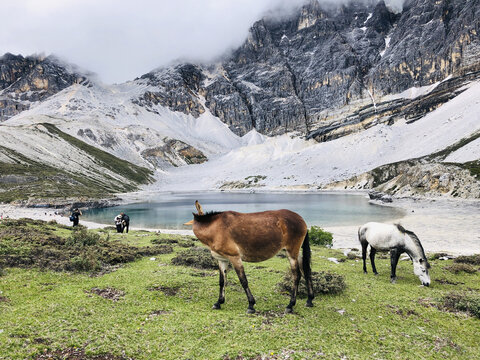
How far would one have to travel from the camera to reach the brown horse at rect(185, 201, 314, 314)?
7883 mm

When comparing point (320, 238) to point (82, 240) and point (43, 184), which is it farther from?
point (43, 184)

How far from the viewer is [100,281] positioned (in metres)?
10.1

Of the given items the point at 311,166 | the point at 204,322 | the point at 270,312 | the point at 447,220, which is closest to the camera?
the point at 204,322

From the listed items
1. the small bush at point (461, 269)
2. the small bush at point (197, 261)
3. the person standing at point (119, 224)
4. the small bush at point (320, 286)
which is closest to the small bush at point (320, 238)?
the small bush at point (461, 269)

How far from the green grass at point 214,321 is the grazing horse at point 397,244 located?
Result: 2.74 ft

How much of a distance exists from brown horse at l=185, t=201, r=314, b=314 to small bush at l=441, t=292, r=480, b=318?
4.32 metres

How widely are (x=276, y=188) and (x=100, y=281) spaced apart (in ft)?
539

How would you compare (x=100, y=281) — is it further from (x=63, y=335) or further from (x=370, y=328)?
(x=370, y=328)

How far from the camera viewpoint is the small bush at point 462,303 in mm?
8070

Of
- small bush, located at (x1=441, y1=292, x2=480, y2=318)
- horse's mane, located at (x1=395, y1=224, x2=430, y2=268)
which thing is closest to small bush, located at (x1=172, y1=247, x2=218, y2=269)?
horse's mane, located at (x1=395, y1=224, x2=430, y2=268)

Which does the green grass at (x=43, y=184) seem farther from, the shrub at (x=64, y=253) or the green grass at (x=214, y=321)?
the green grass at (x=214, y=321)

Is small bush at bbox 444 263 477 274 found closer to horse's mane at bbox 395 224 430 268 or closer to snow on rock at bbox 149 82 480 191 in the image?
horse's mane at bbox 395 224 430 268

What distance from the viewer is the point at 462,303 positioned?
27.5ft

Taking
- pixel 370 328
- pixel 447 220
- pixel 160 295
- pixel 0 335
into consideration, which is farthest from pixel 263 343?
pixel 447 220
